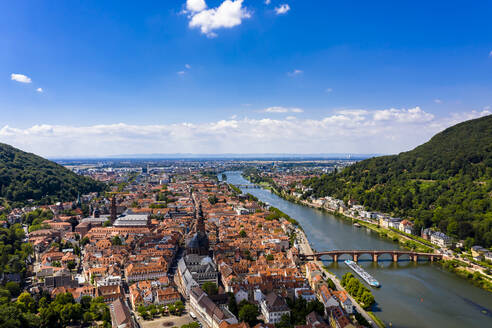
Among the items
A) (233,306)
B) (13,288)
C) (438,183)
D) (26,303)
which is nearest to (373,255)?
(233,306)

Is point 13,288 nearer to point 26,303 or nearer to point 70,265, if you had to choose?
point 26,303

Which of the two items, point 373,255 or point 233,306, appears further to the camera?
point 373,255

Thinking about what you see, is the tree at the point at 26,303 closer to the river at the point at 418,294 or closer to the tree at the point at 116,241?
the tree at the point at 116,241

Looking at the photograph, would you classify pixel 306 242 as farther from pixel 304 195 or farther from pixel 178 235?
pixel 304 195

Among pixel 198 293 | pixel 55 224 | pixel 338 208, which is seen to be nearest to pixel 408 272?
pixel 198 293

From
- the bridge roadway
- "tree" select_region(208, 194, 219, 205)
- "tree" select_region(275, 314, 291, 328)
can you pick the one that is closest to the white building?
the bridge roadway

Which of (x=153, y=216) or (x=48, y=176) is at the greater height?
(x=48, y=176)

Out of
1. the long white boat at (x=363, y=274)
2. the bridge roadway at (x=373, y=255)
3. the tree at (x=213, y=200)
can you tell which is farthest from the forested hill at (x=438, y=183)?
the tree at (x=213, y=200)
